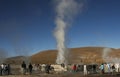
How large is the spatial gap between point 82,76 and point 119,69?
14069mm

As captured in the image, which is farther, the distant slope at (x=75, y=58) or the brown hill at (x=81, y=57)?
the brown hill at (x=81, y=57)

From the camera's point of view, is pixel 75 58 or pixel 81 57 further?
pixel 81 57

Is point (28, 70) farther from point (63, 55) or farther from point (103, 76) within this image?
point (63, 55)

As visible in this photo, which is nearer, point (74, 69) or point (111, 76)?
point (111, 76)

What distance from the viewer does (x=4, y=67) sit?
4241 cm

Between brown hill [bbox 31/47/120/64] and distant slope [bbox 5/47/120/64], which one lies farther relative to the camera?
brown hill [bbox 31/47/120/64]

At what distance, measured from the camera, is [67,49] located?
80500 millimetres

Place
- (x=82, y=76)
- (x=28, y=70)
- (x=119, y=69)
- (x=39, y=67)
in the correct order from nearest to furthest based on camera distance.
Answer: (x=82, y=76) → (x=28, y=70) → (x=119, y=69) → (x=39, y=67)

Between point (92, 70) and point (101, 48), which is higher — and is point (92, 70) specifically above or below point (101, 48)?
below

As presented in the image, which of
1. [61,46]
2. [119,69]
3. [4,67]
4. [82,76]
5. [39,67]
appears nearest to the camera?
[82,76]

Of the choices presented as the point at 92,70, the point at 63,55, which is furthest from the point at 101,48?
the point at 92,70

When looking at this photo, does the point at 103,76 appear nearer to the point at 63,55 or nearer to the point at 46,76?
the point at 46,76

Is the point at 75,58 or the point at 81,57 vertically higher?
the point at 81,57

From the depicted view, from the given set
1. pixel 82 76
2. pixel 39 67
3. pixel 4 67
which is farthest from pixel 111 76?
pixel 39 67
